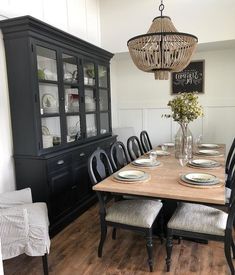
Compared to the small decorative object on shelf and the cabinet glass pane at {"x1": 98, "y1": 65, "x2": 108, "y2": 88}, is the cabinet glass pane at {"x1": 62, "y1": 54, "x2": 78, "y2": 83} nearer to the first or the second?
the cabinet glass pane at {"x1": 98, "y1": 65, "x2": 108, "y2": 88}

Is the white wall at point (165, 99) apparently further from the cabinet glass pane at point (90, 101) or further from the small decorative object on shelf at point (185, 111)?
the small decorative object on shelf at point (185, 111)

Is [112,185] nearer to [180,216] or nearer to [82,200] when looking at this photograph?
[180,216]

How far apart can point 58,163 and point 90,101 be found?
1224mm

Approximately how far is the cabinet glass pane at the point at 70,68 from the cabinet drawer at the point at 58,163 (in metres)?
0.95

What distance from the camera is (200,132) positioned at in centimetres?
445

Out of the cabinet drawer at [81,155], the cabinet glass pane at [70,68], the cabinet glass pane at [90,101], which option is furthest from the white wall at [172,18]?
the cabinet drawer at [81,155]

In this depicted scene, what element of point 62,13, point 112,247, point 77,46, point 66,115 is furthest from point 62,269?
point 62,13

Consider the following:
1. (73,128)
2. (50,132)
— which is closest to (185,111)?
(73,128)

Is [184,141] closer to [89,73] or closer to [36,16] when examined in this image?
[89,73]

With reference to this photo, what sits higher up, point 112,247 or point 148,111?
point 148,111

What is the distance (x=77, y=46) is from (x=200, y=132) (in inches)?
103

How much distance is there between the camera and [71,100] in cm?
318

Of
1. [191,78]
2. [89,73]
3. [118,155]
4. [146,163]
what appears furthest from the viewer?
[191,78]

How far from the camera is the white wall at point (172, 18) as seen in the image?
357cm
